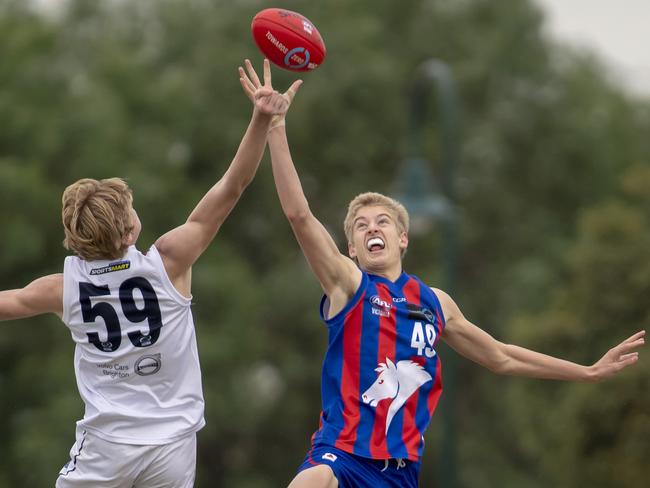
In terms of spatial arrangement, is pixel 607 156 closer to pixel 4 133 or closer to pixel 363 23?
pixel 363 23

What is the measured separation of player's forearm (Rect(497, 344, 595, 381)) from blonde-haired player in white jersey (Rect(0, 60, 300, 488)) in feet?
6.02

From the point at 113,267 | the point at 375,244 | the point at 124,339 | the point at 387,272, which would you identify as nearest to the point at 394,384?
the point at 387,272

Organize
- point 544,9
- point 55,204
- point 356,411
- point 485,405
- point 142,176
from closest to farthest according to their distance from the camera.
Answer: point 356,411 → point 55,204 → point 142,176 → point 485,405 → point 544,9

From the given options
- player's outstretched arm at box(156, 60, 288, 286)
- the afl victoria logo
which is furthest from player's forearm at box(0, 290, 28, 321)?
player's outstretched arm at box(156, 60, 288, 286)

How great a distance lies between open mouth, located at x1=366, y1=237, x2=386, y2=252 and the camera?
21.2ft

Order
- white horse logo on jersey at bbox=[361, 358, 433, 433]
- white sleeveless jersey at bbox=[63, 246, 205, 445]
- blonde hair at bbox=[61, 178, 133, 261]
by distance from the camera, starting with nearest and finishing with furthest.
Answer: blonde hair at bbox=[61, 178, 133, 261] < white sleeveless jersey at bbox=[63, 246, 205, 445] < white horse logo on jersey at bbox=[361, 358, 433, 433]

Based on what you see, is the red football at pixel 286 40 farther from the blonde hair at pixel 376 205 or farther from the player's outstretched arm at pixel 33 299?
the player's outstretched arm at pixel 33 299

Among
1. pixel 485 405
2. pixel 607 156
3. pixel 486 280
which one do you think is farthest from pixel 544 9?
pixel 485 405

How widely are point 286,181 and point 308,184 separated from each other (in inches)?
1000

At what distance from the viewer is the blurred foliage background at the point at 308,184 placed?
22.9 meters

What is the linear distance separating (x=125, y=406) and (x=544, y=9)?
1160 inches

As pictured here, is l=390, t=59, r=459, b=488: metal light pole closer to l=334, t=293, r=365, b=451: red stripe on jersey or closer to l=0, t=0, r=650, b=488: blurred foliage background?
l=0, t=0, r=650, b=488: blurred foliage background

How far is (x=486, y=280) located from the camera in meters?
32.4

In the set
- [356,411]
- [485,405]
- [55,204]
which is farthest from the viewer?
[485,405]
